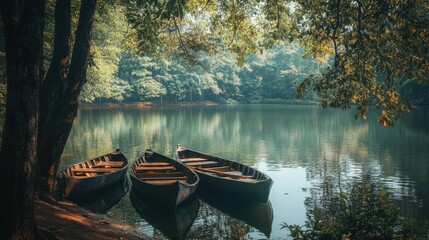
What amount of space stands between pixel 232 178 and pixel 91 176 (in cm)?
531

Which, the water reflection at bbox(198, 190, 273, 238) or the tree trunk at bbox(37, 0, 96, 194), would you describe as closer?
the tree trunk at bbox(37, 0, 96, 194)

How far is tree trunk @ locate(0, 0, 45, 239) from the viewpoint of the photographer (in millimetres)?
5285

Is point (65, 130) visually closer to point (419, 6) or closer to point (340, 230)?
point (340, 230)

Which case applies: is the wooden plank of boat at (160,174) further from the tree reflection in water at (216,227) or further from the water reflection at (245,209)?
the tree reflection in water at (216,227)

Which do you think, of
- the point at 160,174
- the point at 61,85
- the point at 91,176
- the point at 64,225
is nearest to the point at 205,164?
the point at 160,174

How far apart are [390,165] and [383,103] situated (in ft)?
51.7

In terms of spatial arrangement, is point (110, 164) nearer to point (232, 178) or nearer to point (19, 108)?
point (232, 178)

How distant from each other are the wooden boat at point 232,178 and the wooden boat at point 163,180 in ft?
2.60

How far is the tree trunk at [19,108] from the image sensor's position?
5.29 m

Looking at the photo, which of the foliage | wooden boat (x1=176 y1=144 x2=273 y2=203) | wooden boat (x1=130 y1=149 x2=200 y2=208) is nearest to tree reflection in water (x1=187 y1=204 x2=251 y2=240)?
wooden boat (x1=130 y1=149 x2=200 y2=208)

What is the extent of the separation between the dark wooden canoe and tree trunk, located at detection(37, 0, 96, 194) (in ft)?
9.22

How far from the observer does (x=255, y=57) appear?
9225 centimetres

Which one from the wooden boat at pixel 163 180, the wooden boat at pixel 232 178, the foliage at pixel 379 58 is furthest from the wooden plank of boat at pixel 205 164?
the foliage at pixel 379 58

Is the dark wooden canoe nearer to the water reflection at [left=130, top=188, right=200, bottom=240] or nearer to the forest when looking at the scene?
the water reflection at [left=130, top=188, right=200, bottom=240]
